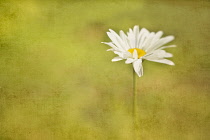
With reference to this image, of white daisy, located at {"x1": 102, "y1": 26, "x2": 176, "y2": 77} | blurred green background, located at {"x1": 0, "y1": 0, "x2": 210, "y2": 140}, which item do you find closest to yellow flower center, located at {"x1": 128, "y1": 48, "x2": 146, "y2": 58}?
white daisy, located at {"x1": 102, "y1": 26, "x2": 176, "y2": 77}

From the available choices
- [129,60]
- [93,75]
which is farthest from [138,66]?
[93,75]

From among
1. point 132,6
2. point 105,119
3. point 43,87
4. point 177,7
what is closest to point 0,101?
point 43,87

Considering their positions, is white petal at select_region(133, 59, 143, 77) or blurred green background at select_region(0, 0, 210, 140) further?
blurred green background at select_region(0, 0, 210, 140)

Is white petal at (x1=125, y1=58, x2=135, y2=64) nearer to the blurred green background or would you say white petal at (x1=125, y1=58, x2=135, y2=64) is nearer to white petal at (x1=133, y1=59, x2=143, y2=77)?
white petal at (x1=133, y1=59, x2=143, y2=77)

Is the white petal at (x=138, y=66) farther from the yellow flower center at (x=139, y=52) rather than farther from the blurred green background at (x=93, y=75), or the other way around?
the blurred green background at (x=93, y=75)

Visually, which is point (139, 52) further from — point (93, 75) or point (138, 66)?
point (93, 75)

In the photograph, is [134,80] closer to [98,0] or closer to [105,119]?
[105,119]

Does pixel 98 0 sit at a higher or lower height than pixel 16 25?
higher
